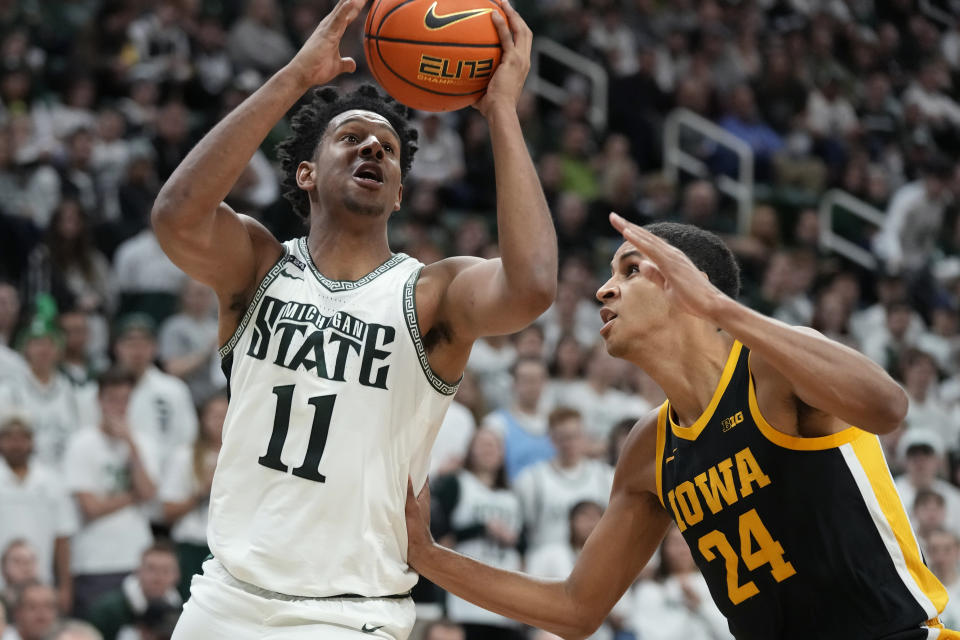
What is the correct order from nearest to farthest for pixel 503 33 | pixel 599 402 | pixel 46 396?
Result: 1. pixel 503 33
2. pixel 46 396
3. pixel 599 402

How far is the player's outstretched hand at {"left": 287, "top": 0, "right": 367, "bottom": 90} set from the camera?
376 cm

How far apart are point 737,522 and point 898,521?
45 cm

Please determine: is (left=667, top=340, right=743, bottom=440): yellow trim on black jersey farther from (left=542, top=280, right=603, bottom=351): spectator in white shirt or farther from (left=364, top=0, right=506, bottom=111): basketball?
(left=542, top=280, right=603, bottom=351): spectator in white shirt

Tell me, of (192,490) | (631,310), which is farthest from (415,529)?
(192,490)

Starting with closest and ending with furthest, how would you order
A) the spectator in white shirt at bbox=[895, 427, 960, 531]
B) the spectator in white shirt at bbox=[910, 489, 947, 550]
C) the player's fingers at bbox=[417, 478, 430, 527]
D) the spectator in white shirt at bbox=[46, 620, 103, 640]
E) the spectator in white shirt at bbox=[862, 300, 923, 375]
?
the player's fingers at bbox=[417, 478, 430, 527] → the spectator in white shirt at bbox=[46, 620, 103, 640] → the spectator in white shirt at bbox=[910, 489, 947, 550] → the spectator in white shirt at bbox=[895, 427, 960, 531] → the spectator in white shirt at bbox=[862, 300, 923, 375]

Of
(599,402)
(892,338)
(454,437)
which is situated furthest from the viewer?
(892,338)

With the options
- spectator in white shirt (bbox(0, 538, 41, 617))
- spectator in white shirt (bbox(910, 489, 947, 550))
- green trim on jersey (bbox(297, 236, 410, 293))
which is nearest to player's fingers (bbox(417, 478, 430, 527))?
green trim on jersey (bbox(297, 236, 410, 293))

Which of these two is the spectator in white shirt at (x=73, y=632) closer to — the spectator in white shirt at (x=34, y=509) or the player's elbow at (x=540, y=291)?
the spectator in white shirt at (x=34, y=509)

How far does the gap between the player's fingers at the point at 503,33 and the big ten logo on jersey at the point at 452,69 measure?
0.19 ft

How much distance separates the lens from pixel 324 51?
3.77 meters

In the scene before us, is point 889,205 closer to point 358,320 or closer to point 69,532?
point 69,532

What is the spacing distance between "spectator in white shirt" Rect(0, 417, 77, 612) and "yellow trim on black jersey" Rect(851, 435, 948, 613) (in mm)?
4903

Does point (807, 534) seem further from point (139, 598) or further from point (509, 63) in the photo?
point (139, 598)

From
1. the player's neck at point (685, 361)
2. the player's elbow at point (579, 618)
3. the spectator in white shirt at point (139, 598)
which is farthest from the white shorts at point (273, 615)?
the spectator in white shirt at point (139, 598)
